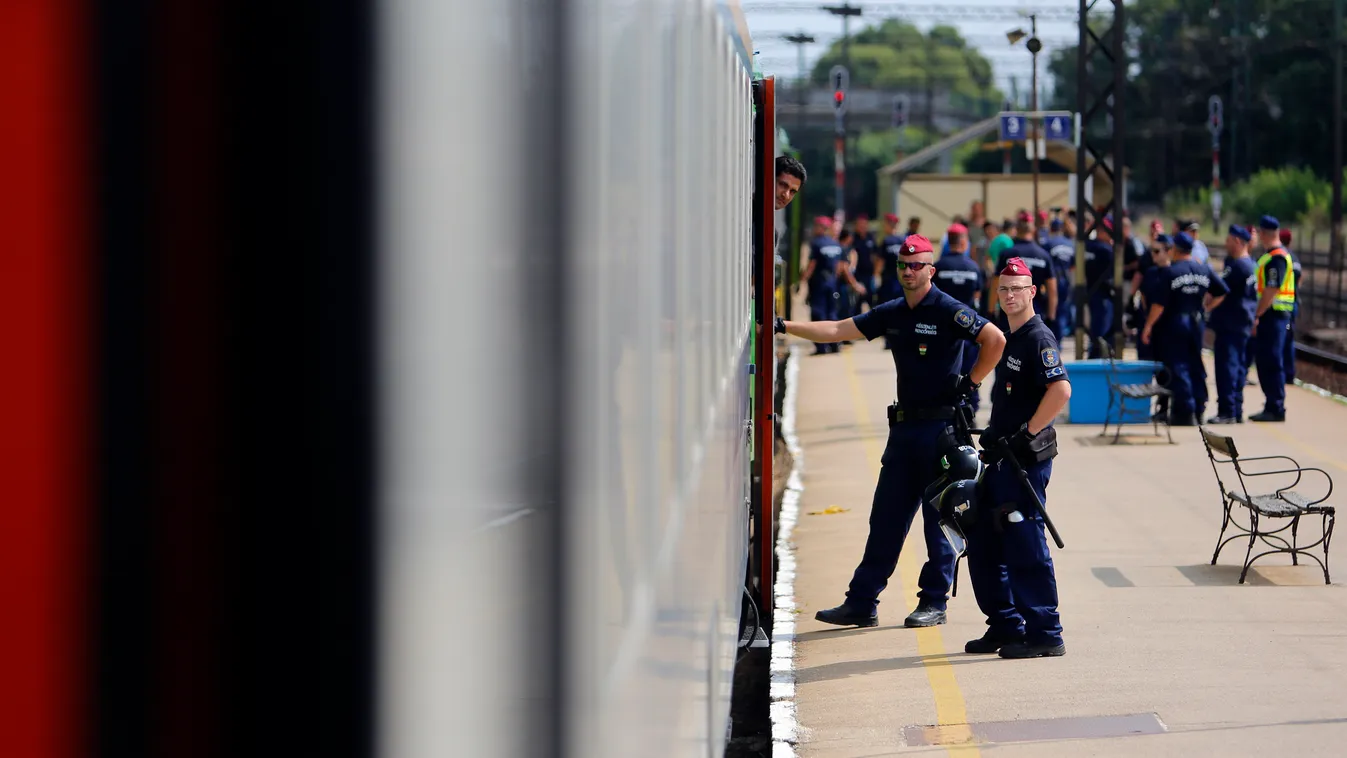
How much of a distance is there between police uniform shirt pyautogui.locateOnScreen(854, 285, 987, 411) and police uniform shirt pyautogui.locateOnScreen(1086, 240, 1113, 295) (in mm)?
11871

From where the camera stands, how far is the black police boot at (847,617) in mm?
8148

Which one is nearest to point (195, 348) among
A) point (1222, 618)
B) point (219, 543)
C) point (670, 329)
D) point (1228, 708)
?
point (219, 543)

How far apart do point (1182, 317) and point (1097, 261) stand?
4.36 meters

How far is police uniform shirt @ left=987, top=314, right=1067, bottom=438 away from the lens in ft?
23.2

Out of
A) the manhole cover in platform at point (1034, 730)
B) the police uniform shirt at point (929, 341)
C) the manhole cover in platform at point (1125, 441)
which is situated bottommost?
the manhole cover in platform at point (1034, 730)

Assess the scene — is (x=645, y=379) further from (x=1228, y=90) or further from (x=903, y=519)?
(x=1228, y=90)

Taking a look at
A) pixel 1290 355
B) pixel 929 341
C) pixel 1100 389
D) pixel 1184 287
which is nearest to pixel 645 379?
pixel 929 341

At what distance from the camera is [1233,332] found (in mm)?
15703

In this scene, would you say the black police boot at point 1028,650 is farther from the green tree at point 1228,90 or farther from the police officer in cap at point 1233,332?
the green tree at point 1228,90

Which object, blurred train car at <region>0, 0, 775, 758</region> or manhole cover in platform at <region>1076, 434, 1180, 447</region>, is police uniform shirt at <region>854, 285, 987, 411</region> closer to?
blurred train car at <region>0, 0, 775, 758</region>

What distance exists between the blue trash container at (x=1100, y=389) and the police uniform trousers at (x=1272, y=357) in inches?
39.5

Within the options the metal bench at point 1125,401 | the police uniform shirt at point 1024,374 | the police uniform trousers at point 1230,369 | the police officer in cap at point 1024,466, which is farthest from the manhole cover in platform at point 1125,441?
the police uniform shirt at point 1024,374

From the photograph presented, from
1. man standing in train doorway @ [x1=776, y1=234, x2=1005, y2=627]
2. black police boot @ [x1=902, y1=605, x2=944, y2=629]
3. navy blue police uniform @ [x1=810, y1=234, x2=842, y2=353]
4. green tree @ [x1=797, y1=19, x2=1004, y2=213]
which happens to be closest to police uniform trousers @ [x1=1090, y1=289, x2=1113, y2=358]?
navy blue police uniform @ [x1=810, y1=234, x2=842, y2=353]

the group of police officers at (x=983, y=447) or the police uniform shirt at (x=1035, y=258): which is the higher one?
the police uniform shirt at (x=1035, y=258)
